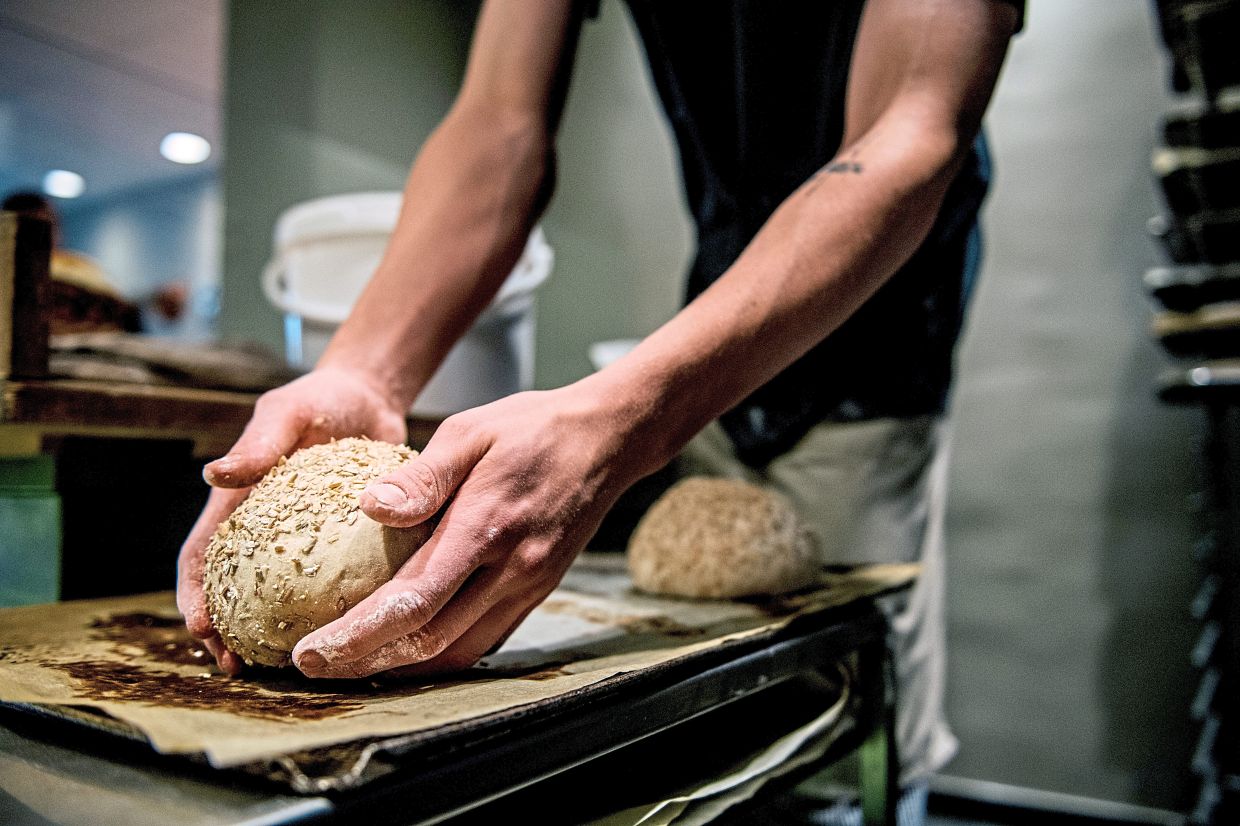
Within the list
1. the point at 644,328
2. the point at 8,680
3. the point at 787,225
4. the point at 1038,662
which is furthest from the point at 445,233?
the point at 1038,662

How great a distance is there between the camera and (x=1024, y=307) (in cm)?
266

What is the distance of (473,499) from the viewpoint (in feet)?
2.34

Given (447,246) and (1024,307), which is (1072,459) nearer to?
(1024,307)

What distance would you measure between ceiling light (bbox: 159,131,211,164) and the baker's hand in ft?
15.6

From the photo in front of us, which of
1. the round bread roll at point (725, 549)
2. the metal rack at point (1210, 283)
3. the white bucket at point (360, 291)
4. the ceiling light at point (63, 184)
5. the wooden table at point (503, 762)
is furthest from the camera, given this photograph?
the ceiling light at point (63, 184)

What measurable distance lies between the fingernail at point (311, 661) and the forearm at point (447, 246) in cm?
54

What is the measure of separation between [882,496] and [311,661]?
1.36 meters

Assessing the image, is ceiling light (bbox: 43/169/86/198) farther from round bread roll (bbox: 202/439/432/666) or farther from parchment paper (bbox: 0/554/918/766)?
round bread roll (bbox: 202/439/432/666)

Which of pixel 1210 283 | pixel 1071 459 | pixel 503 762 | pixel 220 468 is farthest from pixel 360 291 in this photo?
pixel 1071 459

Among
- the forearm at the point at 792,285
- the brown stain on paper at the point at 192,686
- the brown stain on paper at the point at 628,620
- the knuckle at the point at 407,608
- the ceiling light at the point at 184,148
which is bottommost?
the brown stain on paper at the point at 628,620

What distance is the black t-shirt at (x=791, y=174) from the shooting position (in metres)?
1.49

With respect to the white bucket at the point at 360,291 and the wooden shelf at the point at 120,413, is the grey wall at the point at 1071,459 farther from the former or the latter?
the wooden shelf at the point at 120,413

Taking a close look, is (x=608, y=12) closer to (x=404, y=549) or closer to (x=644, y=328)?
(x=644, y=328)

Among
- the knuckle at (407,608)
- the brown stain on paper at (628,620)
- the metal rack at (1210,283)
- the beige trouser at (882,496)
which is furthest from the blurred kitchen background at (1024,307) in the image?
the knuckle at (407,608)
